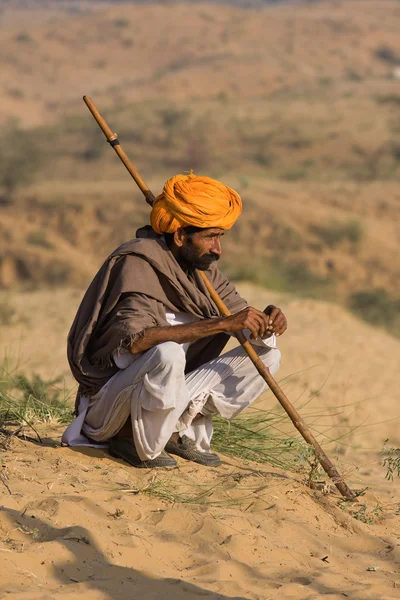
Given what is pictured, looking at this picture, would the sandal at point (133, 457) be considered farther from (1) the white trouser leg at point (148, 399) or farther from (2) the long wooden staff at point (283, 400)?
(2) the long wooden staff at point (283, 400)

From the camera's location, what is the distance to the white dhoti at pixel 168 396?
377 cm

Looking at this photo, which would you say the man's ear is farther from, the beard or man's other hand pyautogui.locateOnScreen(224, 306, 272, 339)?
man's other hand pyautogui.locateOnScreen(224, 306, 272, 339)

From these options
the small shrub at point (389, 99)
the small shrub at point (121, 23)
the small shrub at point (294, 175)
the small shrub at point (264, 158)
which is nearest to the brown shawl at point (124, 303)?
the small shrub at point (294, 175)

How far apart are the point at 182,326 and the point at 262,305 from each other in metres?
5.45

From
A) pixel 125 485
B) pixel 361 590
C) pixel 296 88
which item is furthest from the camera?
pixel 296 88

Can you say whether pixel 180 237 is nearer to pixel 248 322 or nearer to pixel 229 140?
pixel 248 322

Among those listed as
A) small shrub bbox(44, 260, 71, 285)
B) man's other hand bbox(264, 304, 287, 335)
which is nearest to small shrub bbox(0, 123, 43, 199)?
small shrub bbox(44, 260, 71, 285)

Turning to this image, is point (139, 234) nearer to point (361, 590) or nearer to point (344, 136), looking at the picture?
point (361, 590)

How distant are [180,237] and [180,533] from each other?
4.17 ft

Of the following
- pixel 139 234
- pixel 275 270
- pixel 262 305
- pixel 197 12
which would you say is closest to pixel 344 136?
pixel 275 270

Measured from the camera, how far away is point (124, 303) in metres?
3.97

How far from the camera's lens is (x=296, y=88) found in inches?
1235

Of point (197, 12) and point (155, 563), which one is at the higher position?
point (155, 563)

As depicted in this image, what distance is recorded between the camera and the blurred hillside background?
1429cm
